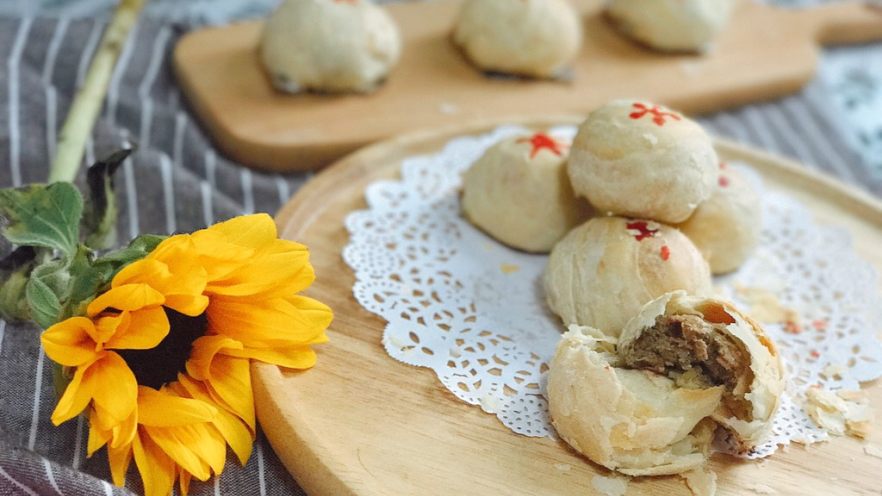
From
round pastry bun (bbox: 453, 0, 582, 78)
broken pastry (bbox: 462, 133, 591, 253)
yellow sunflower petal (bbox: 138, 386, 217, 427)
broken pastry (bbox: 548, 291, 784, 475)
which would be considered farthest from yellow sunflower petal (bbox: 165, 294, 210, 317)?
round pastry bun (bbox: 453, 0, 582, 78)

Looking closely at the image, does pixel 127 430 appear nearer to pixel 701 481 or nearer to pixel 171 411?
pixel 171 411

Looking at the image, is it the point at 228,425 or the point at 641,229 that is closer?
the point at 228,425

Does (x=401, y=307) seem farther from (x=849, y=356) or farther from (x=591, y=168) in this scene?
(x=849, y=356)

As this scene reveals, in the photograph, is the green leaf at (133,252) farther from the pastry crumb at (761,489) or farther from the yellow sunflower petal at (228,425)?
the pastry crumb at (761,489)

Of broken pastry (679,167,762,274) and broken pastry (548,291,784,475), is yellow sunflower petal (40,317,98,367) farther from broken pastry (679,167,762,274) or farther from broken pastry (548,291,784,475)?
broken pastry (679,167,762,274)

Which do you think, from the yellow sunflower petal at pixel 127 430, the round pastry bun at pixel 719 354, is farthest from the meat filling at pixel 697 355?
the yellow sunflower petal at pixel 127 430

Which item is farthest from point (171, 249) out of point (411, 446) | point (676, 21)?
point (676, 21)
